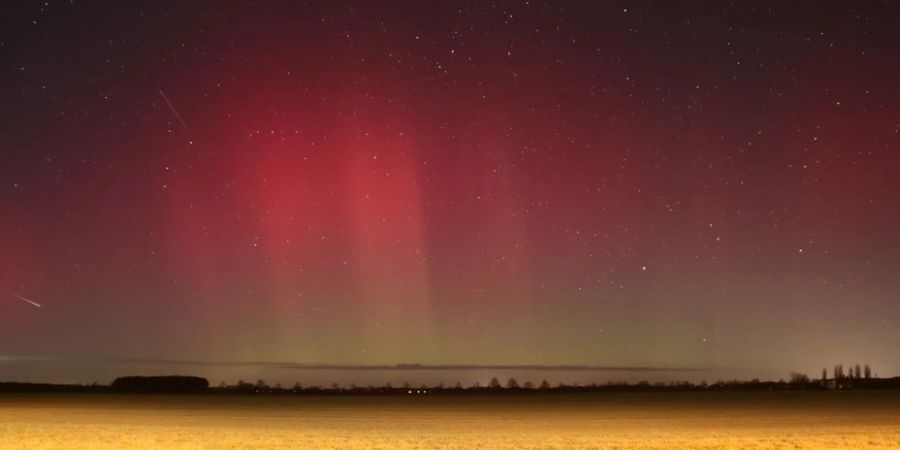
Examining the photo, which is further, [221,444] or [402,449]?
[221,444]

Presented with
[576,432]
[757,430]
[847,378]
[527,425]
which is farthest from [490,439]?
[847,378]

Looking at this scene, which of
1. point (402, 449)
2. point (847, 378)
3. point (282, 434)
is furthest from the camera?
point (847, 378)

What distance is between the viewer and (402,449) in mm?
29734

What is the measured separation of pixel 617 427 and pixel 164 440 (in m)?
18.0

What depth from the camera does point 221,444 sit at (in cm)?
3238

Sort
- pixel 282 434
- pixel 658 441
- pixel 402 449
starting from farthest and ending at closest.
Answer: pixel 282 434 → pixel 658 441 → pixel 402 449

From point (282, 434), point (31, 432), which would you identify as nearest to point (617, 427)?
point (282, 434)

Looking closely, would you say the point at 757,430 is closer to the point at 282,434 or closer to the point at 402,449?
the point at 402,449

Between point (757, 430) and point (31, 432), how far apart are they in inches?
1100

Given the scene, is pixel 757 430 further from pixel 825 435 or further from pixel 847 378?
pixel 847 378

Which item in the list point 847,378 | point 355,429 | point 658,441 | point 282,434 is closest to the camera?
point 658,441

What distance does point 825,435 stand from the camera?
3444 cm

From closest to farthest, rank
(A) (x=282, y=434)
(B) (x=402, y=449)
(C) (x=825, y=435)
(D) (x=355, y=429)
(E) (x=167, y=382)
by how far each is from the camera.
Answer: (B) (x=402, y=449) → (C) (x=825, y=435) → (A) (x=282, y=434) → (D) (x=355, y=429) → (E) (x=167, y=382)

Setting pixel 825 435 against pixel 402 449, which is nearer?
pixel 402 449
